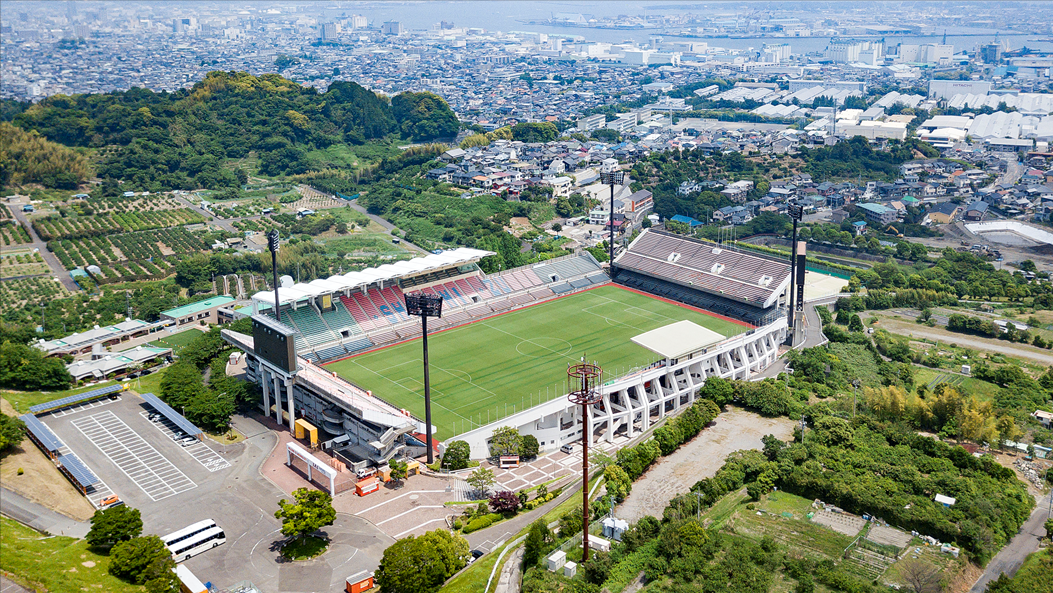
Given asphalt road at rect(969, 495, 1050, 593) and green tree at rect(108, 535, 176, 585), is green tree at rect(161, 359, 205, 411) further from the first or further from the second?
asphalt road at rect(969, 495, 1050, 593)

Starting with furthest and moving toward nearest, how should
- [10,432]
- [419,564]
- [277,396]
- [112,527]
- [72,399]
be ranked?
[72,399] < [277,396] < [10,432] < [112,527] < [419,564]

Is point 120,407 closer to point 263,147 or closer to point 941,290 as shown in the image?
point 941,290

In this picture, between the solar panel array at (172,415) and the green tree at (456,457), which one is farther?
the solar panel array at (172,415)

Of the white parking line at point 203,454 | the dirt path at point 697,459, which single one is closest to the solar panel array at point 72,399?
the white parking line at point 203,454

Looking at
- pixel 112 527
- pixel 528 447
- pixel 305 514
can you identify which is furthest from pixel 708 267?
pixel 112 527

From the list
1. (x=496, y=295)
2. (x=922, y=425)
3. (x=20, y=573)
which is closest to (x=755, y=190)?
(x=496, y=295)

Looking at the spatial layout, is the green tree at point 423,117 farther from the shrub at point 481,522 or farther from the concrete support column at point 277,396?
the shrub at point 481,522

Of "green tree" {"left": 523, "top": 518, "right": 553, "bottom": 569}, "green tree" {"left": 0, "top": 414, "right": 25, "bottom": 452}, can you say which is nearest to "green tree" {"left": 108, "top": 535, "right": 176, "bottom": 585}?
"green tree" {"left": 0, "top": 414, "right": 25, "bottom": 452}

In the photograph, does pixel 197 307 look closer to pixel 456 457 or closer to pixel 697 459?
pixel 456 457
